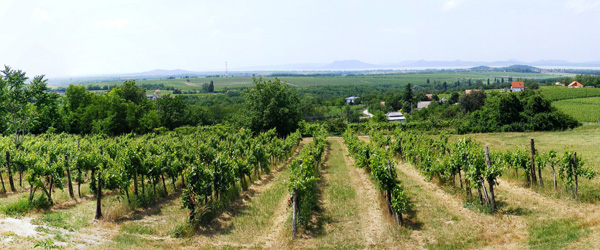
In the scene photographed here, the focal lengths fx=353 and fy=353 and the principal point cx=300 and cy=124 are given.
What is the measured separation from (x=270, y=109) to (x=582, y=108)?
58.1 meters

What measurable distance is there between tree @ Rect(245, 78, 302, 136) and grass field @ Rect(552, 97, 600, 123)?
42130mm

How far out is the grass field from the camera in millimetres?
55094

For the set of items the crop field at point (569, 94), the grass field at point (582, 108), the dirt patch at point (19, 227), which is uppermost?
the crop field at point (569, 94)

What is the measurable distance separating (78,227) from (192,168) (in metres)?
4.33

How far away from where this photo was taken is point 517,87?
128 meters

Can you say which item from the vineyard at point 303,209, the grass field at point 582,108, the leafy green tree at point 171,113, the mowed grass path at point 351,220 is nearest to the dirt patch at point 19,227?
the vineyard at point 303,209

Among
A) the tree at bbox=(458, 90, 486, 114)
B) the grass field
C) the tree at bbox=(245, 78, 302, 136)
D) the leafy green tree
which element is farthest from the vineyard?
the tree at bbox=(458, 90, 486, 114)

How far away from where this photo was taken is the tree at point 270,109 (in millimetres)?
46875

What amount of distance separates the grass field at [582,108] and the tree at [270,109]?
4213 cm

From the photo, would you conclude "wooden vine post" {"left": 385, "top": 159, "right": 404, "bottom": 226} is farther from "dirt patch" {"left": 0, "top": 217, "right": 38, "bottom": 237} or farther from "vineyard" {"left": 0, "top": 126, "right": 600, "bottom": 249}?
"dirt patch" {"left": 0, "top": 217, "right": 38, "bottom": 237}

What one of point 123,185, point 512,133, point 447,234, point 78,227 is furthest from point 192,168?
point 512,133

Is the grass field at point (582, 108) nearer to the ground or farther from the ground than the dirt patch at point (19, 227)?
nearer to the ground

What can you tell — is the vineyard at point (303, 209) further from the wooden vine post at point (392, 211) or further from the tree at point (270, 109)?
the tree at point (270, 109)

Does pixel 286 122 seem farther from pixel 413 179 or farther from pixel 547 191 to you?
pixel 547 191
